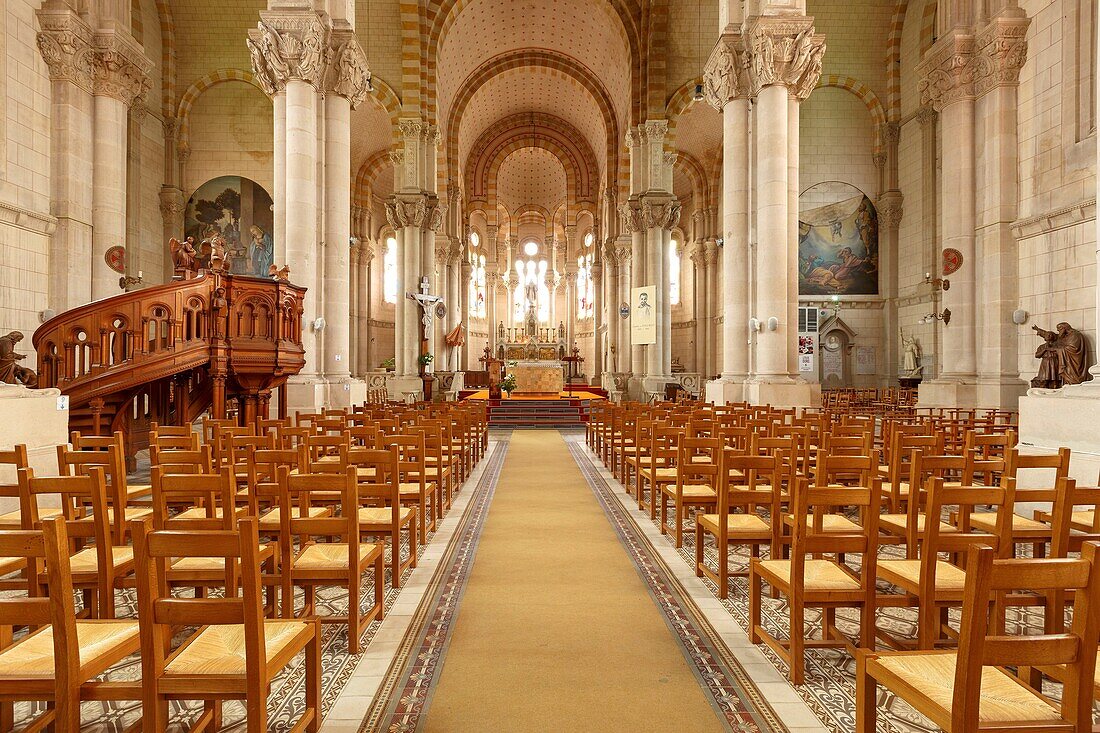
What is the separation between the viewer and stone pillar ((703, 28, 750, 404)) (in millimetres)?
13422

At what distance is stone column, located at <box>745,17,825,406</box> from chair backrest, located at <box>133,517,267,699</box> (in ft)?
38.4

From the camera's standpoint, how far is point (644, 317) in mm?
19859

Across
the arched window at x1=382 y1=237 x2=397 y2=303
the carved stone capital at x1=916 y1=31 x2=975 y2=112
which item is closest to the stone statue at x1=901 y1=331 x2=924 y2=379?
the carved stone capital at x1=916 y1=31 x2=975 y2=112

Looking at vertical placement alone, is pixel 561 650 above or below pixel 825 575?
below

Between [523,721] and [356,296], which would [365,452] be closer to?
[523,721]

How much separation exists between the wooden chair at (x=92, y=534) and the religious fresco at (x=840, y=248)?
2446 cm

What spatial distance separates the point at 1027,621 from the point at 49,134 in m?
17.3

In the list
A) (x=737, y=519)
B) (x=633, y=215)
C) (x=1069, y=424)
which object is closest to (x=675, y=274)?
(x=633, y=215)

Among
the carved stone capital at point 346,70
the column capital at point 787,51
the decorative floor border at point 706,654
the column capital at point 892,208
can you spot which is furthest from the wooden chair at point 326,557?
the column capital at point 892,208

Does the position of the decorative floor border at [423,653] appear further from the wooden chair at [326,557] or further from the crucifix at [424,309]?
the crucifix at [424,309]

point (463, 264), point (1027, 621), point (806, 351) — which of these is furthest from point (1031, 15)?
point (463, 264)

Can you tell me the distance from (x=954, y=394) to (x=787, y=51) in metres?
8.86

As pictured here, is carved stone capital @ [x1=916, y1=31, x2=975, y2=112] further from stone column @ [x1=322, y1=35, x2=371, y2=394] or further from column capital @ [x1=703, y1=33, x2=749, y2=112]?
stone column @ [x1=322, y1=35, x2=371, y2=394]

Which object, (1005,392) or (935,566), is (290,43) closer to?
(935,566)
